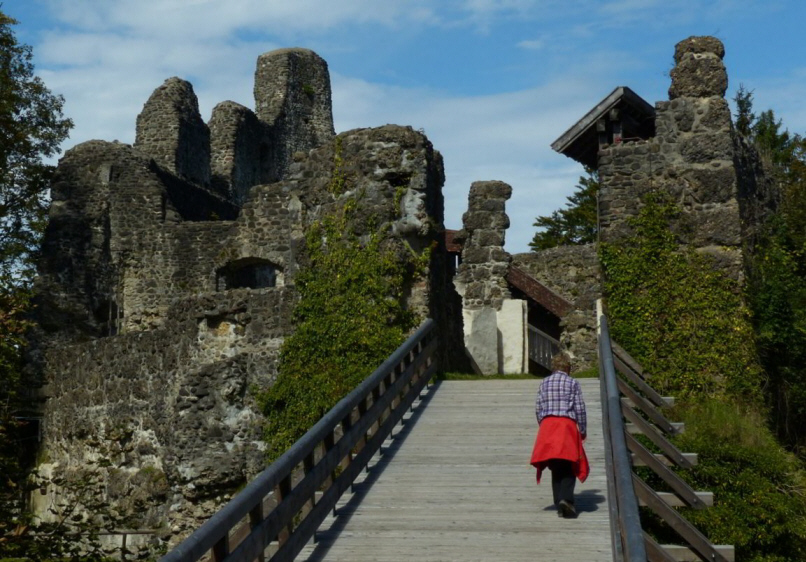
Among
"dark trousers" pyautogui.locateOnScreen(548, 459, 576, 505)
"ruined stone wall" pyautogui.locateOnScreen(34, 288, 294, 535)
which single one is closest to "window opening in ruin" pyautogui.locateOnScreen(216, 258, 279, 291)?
"ruined stone wall" pyautogui.locateOnScreen(34, 288, 294, 535)

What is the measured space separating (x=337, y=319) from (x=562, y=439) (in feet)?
25.1

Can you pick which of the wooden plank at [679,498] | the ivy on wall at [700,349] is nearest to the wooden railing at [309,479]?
the wooden plank at [679,498]

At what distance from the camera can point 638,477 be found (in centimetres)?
1258

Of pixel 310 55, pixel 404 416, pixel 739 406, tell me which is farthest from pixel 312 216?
pixel 310 55

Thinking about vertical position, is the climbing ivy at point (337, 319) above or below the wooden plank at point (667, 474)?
above

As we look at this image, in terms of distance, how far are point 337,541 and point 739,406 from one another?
921 centimetres

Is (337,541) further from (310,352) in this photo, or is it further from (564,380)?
(310,352)

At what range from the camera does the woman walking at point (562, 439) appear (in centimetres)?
1062

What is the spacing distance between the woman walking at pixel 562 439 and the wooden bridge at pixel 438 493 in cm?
24

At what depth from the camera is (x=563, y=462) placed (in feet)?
35.0

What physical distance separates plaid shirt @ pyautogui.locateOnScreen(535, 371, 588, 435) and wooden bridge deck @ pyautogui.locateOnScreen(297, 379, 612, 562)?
2.68 ft

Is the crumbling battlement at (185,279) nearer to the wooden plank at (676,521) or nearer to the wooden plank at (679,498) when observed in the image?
the wooden plank at (679,498)

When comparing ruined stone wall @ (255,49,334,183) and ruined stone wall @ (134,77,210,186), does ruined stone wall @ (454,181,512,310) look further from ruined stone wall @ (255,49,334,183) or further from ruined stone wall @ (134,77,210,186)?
ruined stone wall @ (255,49,334,183)

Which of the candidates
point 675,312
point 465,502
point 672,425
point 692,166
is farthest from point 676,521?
point 692,166
